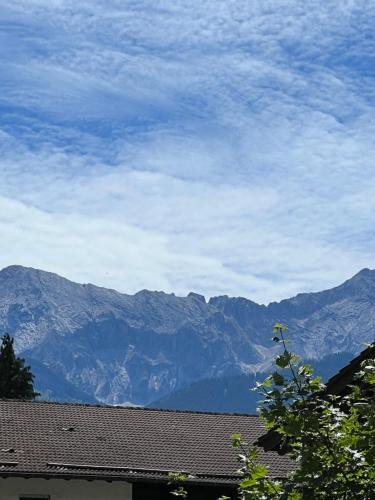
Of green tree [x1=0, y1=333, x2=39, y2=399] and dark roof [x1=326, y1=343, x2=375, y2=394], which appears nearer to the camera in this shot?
dark roof [x1=326, y1=343, x2=375, y2=394]

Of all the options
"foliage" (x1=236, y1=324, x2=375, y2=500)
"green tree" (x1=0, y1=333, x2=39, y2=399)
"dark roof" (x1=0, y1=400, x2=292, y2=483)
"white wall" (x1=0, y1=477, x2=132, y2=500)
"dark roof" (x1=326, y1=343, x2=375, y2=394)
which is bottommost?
"foliage" (x1=236, y1=324, x2=375, y2=500)

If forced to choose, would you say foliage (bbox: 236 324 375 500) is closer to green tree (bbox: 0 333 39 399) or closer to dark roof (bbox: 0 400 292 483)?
dark roof (bbox: 0 400 292 483)

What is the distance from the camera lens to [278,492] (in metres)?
8.00

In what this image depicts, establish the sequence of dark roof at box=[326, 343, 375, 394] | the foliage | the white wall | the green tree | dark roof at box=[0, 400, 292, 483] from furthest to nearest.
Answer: the green tree < dark roof at box=[0, 400, 292, 483] < the white wall < dark roof at box=[326, 343, 375, 394] < the foliage

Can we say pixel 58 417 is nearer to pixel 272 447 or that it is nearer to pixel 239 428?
pixel 239 428

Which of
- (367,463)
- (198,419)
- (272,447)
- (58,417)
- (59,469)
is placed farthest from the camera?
(198,419)

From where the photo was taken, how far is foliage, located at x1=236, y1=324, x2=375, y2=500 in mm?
7832

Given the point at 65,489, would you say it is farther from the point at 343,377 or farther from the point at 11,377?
the point at 11,377

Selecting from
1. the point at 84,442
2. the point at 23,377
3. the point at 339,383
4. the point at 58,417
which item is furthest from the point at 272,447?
the point at 23,377

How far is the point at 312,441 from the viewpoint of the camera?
816 cm

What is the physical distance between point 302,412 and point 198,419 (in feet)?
81.3

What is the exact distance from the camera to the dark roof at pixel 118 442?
25391mm

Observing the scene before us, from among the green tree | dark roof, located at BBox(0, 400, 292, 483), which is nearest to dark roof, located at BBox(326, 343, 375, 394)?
dark roof, located at BBox(0, 400, 292, 483)

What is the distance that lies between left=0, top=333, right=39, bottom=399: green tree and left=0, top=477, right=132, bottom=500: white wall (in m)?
33.0
